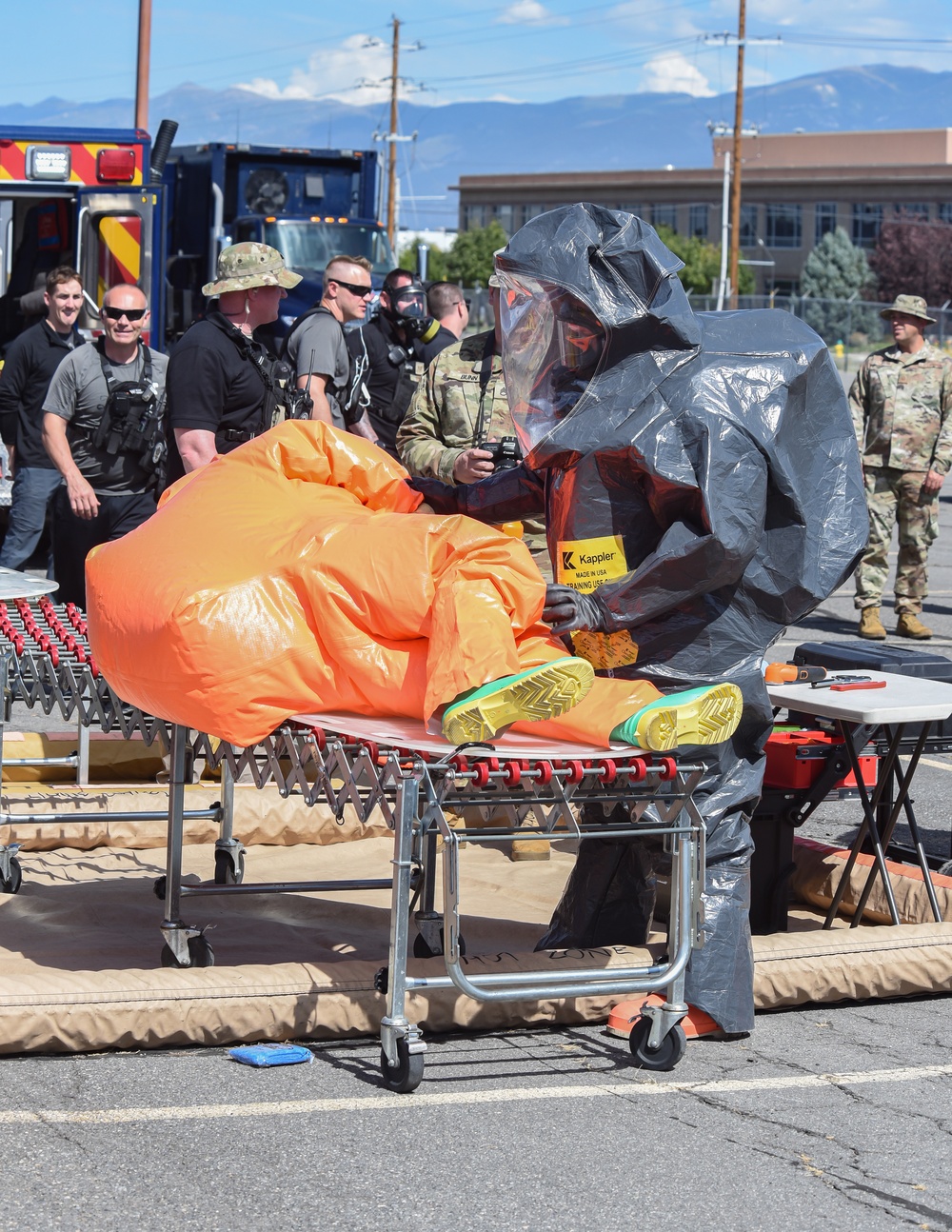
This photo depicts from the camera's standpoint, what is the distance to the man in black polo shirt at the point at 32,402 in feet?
28.7

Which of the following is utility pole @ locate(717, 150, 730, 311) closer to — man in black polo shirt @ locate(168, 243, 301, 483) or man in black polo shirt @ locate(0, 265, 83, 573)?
man in black polo shirt @ locate(0, 265, 83, 573)

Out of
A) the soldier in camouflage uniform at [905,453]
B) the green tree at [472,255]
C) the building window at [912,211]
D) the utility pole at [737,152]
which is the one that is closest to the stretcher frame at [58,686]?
the soldier in camouflage uniform at [905,453]

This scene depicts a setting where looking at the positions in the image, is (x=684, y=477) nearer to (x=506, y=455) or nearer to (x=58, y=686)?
(x=506, y=455)

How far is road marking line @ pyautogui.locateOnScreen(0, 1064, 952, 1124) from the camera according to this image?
3.65m

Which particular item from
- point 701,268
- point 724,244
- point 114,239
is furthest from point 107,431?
point 701,268

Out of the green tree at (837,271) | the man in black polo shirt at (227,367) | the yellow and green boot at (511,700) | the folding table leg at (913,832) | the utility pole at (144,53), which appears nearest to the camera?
the yellow and green boot at (511,700)

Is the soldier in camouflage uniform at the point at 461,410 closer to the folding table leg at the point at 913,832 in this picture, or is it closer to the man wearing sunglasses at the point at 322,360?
the man wearing sunglasses at the point at 322,360

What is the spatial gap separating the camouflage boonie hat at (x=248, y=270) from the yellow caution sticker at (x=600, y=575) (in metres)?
2.71

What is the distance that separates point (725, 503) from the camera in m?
3.98

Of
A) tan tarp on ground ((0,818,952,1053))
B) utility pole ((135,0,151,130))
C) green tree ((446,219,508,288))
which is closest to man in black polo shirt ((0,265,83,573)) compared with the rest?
tan tarp on ground ((0,818,952,1053))

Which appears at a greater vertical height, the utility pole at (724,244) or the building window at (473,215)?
the building window at (473,215)

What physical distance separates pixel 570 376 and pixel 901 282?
68272 millimetres

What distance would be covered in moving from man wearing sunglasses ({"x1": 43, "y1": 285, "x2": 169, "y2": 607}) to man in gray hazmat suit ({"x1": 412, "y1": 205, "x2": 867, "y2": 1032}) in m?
3.10

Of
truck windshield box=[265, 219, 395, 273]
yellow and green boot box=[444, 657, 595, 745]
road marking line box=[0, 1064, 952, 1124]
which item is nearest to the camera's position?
yellow and green boot box=[444, 657, 595, 745]
